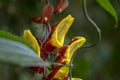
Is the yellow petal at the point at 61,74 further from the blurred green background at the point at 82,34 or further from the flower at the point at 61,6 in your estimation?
the blurred green background at the point at 82,34

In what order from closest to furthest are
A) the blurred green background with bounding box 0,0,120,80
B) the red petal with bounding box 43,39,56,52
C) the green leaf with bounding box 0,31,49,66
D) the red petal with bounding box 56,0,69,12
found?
the green leaf with bounding box 0,31,49,66 < the red petal with bounding box 43,39,56,52 < the red petal with bounding box 56,0,69,12 < the blurred green background with bounding box 0,0,120,80

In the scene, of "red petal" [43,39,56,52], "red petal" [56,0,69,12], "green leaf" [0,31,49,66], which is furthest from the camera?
"red petal" [56,0,69,12]

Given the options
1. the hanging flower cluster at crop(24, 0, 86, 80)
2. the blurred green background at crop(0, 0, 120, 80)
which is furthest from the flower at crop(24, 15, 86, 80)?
the blurred green background at crop(0, 0, 120, 80)

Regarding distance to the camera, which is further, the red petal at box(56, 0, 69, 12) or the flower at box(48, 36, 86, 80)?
the red petal at box(56, 0, 69, 12)

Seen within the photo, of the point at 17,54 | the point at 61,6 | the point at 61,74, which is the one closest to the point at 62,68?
the point at 61,74

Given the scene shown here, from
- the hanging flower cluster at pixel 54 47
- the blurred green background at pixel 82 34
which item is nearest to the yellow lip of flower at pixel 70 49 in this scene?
the hanging flower cluster at pixel 54 47

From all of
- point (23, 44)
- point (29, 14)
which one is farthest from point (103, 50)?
point (23, 44)

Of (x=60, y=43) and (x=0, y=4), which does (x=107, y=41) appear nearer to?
(x=0, y=4)

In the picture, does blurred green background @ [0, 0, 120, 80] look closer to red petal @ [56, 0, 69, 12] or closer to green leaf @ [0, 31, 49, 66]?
red petal @ [56, 0, 69, 12]

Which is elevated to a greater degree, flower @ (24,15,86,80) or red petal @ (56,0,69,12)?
red petal @ (56,0,69,12)
